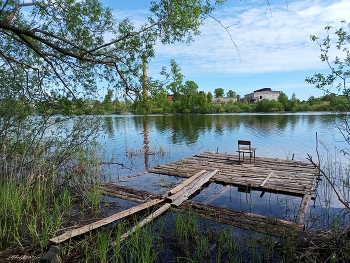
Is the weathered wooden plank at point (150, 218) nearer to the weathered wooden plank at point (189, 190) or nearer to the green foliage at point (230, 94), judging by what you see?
the weathered wooden plank at point (189, 190)

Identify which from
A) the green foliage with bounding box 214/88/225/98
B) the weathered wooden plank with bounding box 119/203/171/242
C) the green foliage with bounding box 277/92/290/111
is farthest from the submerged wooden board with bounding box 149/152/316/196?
the green foliage with bounding box 214/88/225/98

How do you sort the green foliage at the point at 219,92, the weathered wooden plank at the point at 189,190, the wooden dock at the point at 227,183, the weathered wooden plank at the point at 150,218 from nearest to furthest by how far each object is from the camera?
the weathered wooden plank at the point at 150,218 → the wooden dock at the point at 227,183 → the weathered wooden plank at the point at 189,190 → the green foliage at the point at 219,92

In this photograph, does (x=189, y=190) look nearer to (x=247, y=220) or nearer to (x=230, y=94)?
(x=247, y=220)

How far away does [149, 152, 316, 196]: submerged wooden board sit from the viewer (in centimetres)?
866

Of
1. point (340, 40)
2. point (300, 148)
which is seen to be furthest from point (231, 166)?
point (300, 148)

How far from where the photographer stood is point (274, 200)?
830cm

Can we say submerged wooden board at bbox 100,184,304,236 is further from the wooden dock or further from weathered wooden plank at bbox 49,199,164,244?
weathered wooden plank at bbox 49,199,164,244

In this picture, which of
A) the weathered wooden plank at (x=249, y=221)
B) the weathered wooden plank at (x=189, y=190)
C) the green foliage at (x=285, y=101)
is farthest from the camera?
the green foliage at (x=285, y=101)

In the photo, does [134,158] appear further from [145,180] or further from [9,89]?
[9,89]

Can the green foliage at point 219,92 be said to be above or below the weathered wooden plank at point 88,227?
above

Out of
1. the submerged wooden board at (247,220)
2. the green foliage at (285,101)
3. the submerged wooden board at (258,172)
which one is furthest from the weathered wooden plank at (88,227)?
the green foliage at (285,101)

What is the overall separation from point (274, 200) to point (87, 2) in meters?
8.27

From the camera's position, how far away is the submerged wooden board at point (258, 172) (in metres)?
8.66

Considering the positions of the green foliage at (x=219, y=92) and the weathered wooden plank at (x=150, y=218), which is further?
the green foliage at (x=219, y=92)
